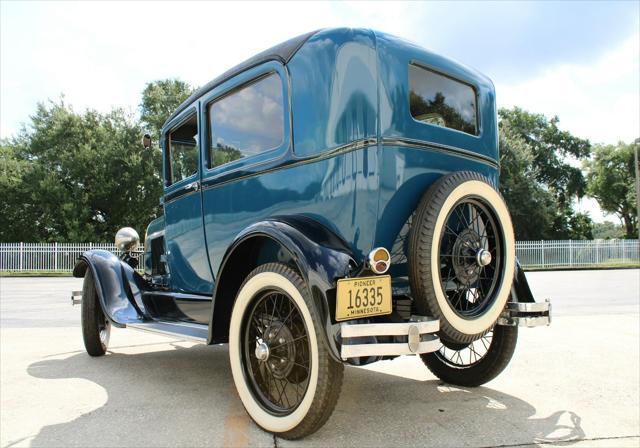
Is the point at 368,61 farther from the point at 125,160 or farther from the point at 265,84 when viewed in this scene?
the point at 125,160

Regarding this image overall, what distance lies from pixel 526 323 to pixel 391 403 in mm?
972

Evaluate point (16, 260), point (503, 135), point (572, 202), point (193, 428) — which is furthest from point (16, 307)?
point (572, 202)

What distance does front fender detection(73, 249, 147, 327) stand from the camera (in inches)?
155

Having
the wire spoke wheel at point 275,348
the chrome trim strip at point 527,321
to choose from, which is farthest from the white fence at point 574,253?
the wire spoke wheel at point 275,348

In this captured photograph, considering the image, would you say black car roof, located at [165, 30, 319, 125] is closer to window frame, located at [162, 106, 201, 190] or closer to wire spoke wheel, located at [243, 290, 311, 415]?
window frame, located at [162, 106, 201, 190]

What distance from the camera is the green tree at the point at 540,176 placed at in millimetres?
28625

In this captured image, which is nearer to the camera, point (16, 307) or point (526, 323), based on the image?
point (526, 323)

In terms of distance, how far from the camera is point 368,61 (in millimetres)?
2615

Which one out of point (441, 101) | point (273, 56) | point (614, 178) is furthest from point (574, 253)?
point (273, 56)

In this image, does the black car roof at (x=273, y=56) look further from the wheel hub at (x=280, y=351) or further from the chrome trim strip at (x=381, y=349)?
the chrome trim strip at (x=381, y=349)

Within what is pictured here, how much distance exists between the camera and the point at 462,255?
9.18 ft

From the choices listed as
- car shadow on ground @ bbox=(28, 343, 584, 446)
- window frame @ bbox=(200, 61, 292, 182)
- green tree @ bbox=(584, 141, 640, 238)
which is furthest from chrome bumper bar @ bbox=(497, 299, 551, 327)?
green tree @ bbox=(584, 141, 640, 238)

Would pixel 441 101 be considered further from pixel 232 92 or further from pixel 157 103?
pixel 157 103

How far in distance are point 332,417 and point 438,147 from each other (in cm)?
169
